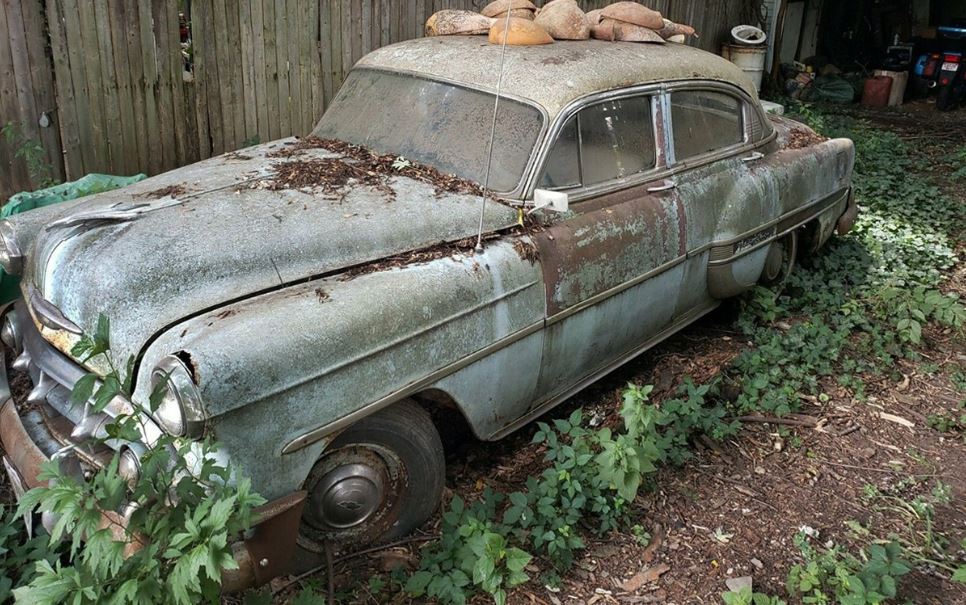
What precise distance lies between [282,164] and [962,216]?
251 inches

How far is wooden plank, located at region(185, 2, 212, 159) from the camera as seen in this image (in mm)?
5520

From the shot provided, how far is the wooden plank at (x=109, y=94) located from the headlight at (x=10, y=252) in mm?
2061

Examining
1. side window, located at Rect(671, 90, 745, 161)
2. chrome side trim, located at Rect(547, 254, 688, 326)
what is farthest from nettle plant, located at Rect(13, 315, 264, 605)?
side window, located at Rect(671, 90, 745, 161)

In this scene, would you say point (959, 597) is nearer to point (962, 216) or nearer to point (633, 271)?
point (633, 271)

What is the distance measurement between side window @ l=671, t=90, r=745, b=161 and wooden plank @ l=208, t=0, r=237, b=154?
10.6ft

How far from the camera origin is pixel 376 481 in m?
3.05

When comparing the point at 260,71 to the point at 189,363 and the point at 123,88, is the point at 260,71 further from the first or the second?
the point at 189,363

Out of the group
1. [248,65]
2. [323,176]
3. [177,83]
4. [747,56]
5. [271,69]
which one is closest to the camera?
[323,176]

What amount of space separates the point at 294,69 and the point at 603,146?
10.3ft

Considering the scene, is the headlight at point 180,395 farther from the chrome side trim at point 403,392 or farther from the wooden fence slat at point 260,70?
the wooden fence slat at point 260,70

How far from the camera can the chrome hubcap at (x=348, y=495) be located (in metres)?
2.94

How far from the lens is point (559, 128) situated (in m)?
3.75

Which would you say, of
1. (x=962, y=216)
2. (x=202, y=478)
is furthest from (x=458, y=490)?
(x=962, y=216)

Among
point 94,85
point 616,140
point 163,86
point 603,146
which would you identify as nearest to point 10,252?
point 94,85
